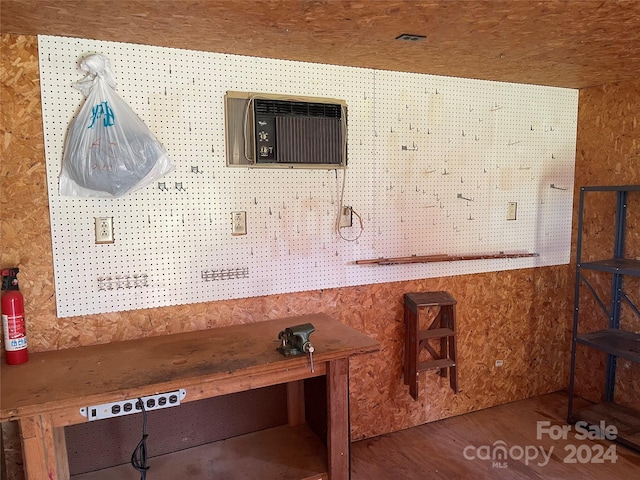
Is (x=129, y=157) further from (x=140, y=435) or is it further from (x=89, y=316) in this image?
(x=140, y=435)

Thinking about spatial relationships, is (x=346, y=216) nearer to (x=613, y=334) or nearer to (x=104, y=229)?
(x=104, y=229)

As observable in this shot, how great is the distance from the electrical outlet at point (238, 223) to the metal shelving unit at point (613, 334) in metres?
2.05

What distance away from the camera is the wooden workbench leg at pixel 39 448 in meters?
1.45

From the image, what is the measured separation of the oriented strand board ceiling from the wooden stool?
1.31 meters

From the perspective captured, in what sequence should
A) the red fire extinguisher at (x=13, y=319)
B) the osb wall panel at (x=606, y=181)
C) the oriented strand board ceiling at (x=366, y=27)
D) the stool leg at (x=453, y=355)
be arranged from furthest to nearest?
the osb wall panel at (x=606, y=181)
the stool leg at (x=453, y=355)
the red fire extinguisher at (x=13, y=319)
the oriented strand board ceiling at (x=366, y=27)

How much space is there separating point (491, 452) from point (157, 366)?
1.95 m

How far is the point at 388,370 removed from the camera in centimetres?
270

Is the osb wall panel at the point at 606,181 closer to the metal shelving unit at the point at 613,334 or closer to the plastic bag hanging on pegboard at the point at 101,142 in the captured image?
the metal shelving unit at the point at 613,334

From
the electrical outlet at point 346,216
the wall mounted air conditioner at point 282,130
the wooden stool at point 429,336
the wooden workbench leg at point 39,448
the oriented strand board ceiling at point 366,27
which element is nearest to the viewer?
the wooden workbench leg at point 39,448

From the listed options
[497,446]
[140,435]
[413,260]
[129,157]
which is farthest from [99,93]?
[497,446]

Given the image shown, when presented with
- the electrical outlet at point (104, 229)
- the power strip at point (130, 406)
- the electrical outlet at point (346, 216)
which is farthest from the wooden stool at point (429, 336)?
the electrical outlet at point (104, 229)

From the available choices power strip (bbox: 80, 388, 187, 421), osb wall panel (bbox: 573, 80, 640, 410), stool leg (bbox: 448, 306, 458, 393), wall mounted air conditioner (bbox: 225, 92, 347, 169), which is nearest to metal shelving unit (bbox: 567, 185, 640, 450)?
osb wall panel (bbox: 573, 80, 640, 410)

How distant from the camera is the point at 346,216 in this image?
2447 millimetres

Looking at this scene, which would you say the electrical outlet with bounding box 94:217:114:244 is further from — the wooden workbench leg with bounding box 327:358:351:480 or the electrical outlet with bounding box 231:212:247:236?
the wooden workbench leg with bounding box 327:358:351:480
